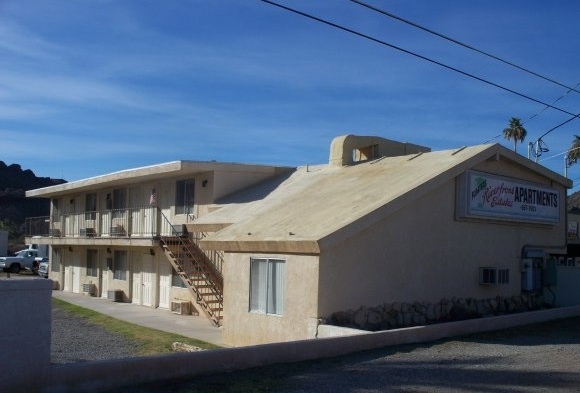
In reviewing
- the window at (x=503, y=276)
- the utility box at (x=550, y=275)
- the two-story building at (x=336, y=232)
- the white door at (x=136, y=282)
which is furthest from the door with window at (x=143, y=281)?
the utility box at (x=550, y=275)

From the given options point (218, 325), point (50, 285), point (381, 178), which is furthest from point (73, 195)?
point (50, 285)

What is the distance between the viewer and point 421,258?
1678cm

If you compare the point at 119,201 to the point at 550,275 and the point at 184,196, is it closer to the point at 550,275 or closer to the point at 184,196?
the point at 184,196

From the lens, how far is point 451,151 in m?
19.5

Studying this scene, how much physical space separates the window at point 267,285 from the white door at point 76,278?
20.7 meters

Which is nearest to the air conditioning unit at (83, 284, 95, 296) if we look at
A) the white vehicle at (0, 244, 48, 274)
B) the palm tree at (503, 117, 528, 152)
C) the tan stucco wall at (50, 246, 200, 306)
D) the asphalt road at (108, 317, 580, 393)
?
the tan stucco wall at (50, 246, 200, 306)

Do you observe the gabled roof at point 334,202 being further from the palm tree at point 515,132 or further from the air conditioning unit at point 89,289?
the palm tree at point 515,132

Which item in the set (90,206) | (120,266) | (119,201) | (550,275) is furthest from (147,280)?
(550,275)

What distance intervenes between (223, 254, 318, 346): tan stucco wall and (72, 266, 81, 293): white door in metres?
19.6

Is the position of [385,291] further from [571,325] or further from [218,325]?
[218,325]

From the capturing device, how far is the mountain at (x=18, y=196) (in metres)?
91.8

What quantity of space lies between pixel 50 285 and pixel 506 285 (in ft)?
49.2

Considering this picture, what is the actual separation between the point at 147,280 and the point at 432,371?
19.2 metres

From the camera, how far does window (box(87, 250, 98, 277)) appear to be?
3300 cm
